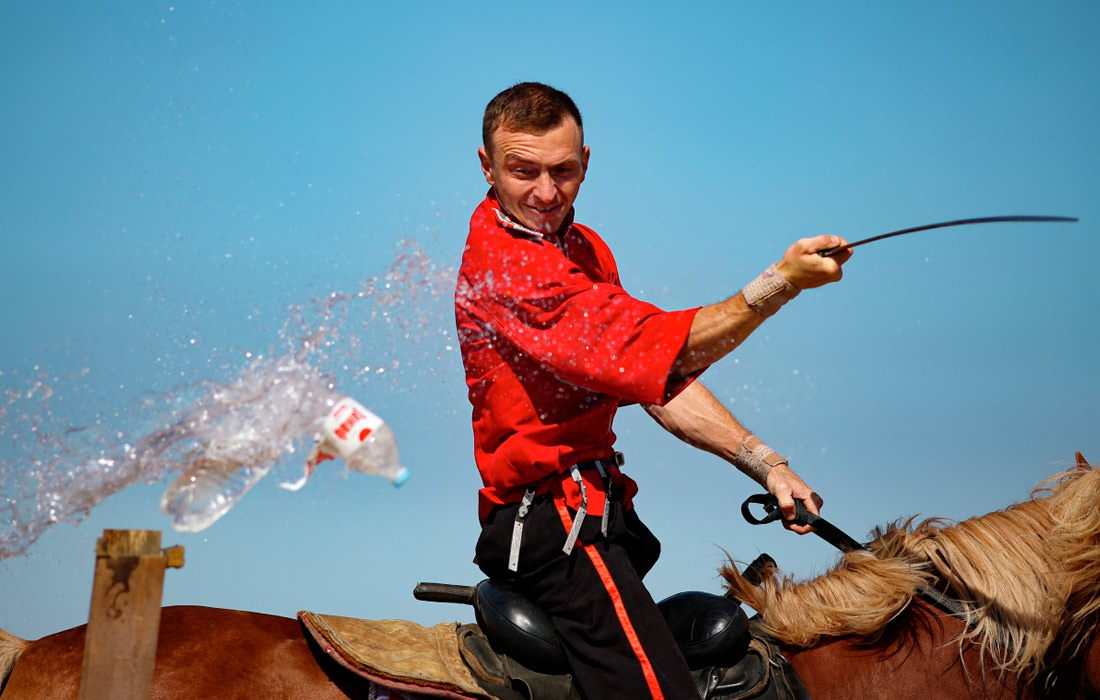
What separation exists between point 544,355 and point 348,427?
2.58 ft

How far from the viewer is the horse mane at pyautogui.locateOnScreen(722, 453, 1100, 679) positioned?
123 inches

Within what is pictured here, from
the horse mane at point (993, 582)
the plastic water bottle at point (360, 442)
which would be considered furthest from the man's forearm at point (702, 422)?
the plastic water bottle at point (360, 442)

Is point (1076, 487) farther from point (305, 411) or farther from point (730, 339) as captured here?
point (305, 411)

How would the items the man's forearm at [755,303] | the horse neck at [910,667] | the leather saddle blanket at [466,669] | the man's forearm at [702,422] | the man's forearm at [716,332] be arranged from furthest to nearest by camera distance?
the man's forearm at [702,422] < the horse neck at [910,667] < the leather saddle blanket at [466,669] < the man's forearm at [716,332] < the man's forearm at [755,303]

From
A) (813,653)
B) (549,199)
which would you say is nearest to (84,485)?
(549,199)

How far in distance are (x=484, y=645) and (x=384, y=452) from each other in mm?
1378

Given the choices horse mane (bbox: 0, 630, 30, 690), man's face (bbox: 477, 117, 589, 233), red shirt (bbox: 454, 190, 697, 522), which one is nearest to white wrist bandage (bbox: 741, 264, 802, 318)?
red shirt (bbox: 454, 190, 697, 522)

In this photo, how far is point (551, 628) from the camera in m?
3.07

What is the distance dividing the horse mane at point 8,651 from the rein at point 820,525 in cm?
284

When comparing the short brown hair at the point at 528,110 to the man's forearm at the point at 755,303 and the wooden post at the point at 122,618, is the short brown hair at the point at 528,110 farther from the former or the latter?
the wooden post at the point at 122,618

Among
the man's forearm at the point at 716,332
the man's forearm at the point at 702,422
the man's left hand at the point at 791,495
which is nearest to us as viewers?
the man's forearm at the point at 716,332

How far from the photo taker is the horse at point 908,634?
10.2ft

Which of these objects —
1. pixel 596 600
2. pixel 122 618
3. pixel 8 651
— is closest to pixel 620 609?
pixel 596 600

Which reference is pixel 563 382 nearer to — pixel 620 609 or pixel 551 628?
pixel 620 609
